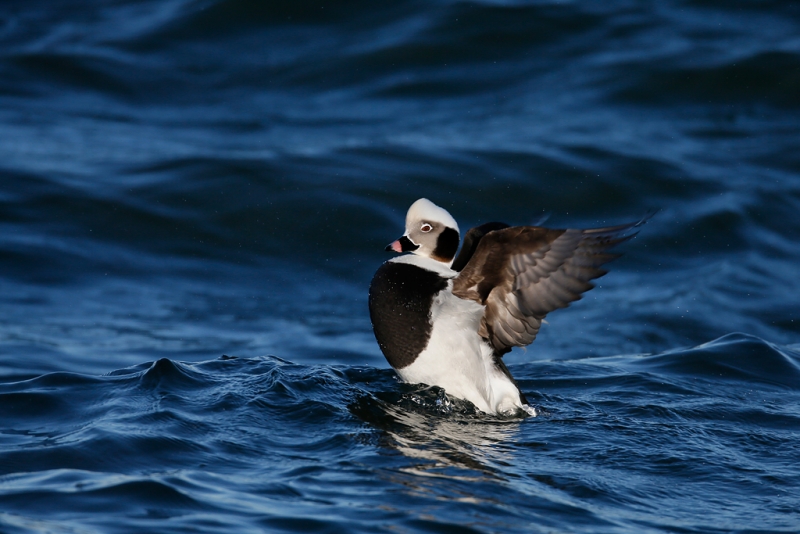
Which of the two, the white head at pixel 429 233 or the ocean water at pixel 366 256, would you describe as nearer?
the ocean water at pixel 366 256

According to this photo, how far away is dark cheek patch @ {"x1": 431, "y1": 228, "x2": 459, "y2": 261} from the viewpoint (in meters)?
4.89

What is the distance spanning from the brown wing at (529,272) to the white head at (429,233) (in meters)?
0.35

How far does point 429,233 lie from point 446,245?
0.11m

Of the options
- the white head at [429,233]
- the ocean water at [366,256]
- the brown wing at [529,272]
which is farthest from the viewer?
the white head at [429,233]

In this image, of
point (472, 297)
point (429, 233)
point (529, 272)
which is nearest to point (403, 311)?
point (472, 297)

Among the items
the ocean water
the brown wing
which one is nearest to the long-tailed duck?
the brown wing

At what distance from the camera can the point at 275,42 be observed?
42.2ft

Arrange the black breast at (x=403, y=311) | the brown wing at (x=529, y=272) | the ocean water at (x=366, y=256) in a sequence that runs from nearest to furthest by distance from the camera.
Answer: the ocean water at (x=366, y=256) → the brown wing at (x=529, y=272) → the black breast at (x=403, y=311)

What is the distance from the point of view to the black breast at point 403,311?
461 centimetres

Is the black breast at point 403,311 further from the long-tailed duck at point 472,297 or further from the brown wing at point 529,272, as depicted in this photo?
the brown wing at point 529,272

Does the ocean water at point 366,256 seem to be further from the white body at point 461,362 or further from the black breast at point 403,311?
the black breast at point 403,311

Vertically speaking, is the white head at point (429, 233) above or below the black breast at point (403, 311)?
above

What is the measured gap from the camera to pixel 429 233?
489 cm

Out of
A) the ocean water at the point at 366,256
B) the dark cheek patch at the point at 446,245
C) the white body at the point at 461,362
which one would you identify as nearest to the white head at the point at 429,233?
the dark cheek patch at the point at 446,245
